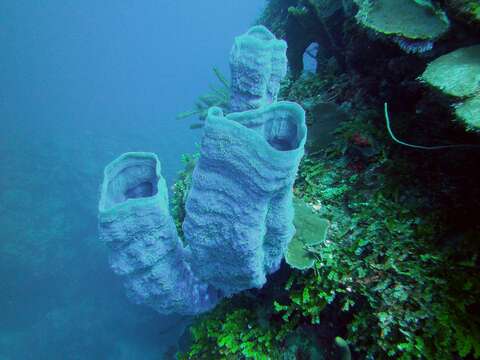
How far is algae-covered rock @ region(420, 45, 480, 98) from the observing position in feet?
4.56

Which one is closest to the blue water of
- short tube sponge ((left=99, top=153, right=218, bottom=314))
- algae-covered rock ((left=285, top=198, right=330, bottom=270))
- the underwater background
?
short tube sponge ((left=99, top=153, right=218, bottom=314))

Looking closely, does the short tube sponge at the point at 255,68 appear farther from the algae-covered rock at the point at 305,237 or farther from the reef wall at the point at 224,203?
the algae-covered rock at the point at 305,237

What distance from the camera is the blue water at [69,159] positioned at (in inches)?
333

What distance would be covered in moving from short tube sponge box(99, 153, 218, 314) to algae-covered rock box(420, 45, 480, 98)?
1718 millimetres

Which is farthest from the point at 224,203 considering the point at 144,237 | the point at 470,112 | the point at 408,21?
the point at 408,21

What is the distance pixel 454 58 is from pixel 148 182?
2157 millimetres

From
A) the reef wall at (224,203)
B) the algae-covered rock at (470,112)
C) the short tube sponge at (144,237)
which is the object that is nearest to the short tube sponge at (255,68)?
the reef wall at (224,203)

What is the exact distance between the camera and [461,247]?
1.75 m

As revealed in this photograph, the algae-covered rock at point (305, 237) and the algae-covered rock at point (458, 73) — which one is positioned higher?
the algae-covered rock at point (458, 73)

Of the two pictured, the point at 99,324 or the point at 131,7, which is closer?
the point at 99,324

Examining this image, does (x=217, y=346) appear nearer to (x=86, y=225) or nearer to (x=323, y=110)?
(x=323, y=110)

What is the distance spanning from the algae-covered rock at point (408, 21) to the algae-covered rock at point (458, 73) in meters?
0.28

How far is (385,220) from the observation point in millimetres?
2014

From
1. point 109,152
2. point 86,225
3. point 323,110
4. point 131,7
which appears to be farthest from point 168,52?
point 323,110
